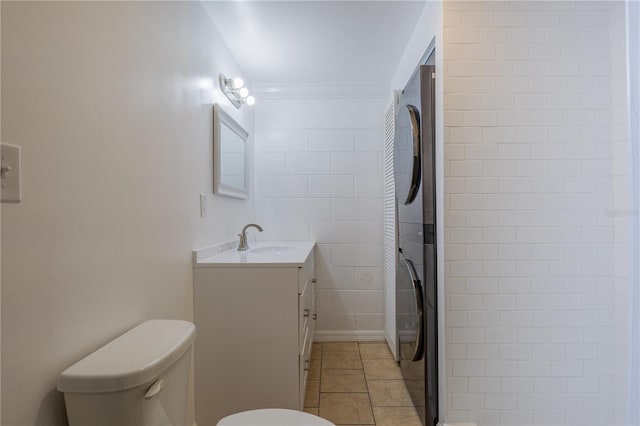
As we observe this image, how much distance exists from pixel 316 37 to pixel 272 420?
2162 mm

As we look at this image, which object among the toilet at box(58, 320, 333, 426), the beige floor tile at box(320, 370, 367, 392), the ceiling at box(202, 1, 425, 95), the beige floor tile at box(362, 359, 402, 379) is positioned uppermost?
the ceiling at box(202, 1, 425, 95)

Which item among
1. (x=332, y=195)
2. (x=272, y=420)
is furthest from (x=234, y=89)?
(x=272, y=420)

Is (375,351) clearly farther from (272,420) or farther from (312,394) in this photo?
(272,420)

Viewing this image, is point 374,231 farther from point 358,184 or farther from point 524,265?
point 524,265

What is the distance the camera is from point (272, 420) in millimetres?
1035

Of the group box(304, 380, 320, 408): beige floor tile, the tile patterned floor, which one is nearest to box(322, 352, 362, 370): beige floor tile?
the tile patterned floor

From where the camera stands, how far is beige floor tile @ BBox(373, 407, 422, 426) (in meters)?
1.73

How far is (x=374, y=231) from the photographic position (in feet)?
9.36

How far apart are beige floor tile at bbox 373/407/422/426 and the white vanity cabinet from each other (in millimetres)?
525

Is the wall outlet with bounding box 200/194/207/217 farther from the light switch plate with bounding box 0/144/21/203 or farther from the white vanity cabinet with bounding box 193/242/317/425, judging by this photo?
the light switch plate with bounding box 0/144/21/203

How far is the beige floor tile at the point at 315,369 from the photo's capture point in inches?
87.0

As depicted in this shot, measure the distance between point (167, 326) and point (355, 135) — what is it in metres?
2.31

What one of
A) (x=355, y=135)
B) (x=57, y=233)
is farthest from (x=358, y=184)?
(x=57, y=233)

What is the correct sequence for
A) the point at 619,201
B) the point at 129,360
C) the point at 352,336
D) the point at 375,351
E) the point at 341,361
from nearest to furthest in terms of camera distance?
1. the point at 129,360
2. the point at 619,201
3. the point at 341,361
4. the point at 375,351
5. the point at 352,336
